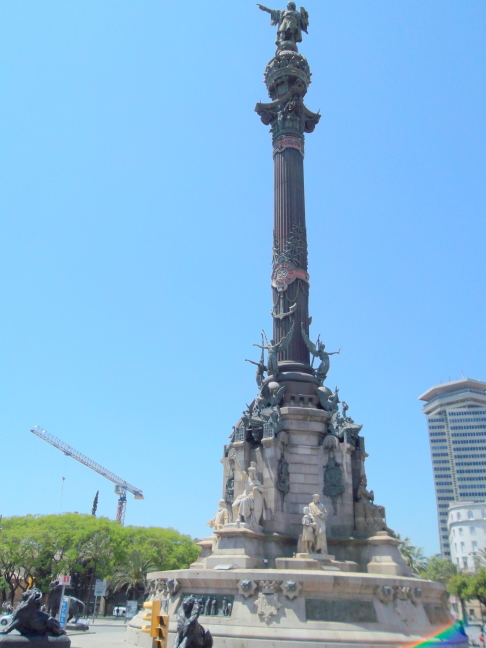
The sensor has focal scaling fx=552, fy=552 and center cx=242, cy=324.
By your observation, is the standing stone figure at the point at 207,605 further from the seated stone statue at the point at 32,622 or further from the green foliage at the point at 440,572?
the green foliage at the point at 440,572

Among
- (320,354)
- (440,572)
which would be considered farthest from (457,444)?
(320,354)

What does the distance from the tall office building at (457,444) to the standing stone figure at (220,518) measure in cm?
14626

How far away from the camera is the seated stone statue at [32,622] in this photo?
1242cm

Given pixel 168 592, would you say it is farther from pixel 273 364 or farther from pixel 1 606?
pixel 1 606

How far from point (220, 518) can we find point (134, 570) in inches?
1686

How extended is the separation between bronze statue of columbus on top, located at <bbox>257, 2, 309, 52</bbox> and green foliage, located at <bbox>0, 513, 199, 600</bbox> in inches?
1940

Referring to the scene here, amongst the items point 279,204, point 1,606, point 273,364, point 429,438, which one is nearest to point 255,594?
point 273,364

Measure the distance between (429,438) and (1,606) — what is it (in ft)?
471

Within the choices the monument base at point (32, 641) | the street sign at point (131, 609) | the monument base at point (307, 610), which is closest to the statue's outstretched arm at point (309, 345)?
the monument base at point (307, 610)

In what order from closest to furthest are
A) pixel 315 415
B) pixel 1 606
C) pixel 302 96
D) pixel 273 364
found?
pixel 315 415, pixel 273 364, pixel 302 96, pixel 1 606

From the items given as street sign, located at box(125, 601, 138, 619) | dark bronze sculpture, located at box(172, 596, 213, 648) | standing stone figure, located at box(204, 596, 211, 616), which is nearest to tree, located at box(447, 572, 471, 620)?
street sign, located at box(125, 601, 138, 619)

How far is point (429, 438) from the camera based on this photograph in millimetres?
173000

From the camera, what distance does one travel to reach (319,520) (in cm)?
2184

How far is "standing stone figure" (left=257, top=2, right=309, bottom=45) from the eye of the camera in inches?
1399
